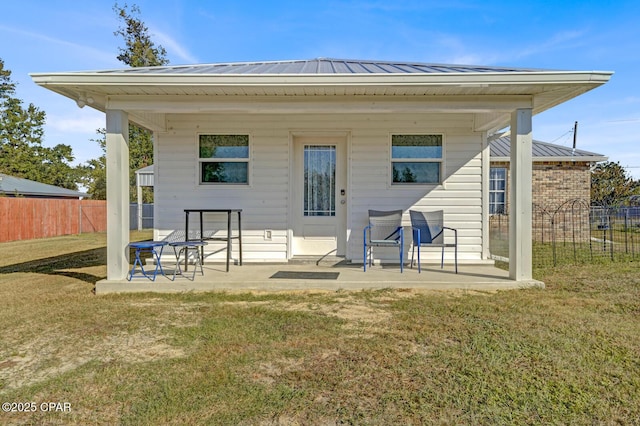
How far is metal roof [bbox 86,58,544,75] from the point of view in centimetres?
528

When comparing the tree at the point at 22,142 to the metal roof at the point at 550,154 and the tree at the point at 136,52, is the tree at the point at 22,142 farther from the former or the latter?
the metal roof at the point at 550,154

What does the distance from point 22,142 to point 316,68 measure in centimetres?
2846

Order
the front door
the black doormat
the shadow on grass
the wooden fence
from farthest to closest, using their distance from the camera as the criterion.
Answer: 1. the wooden fence
2. the front door
3. the shadow on grass
4. the black doormat

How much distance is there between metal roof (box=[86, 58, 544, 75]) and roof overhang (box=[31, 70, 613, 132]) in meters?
0.32

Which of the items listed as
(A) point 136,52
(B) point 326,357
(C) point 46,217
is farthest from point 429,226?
(A) point 136,52

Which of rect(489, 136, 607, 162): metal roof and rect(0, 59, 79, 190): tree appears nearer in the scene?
rect(489, 136, 607, 162): metal roof

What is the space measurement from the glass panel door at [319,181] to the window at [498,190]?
7302 mm

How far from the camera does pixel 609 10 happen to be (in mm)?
11117

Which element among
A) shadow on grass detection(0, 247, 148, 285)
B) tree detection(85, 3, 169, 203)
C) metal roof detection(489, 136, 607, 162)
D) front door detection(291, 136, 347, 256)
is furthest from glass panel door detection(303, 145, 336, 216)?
tree detection(85, 3, 169, 203)

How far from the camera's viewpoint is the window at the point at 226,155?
669 centimetres

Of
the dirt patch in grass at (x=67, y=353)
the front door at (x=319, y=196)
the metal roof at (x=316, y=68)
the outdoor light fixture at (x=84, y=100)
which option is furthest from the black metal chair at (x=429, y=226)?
the outdoor light fixture at (x=84, y=100)

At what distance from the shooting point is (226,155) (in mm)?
6691

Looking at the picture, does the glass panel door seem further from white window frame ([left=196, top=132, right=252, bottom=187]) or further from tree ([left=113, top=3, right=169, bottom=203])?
tree ([left=113, top=3, right=169, bottom=203])

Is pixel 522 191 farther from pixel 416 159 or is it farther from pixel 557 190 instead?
pixel 557 190
